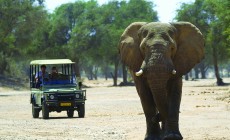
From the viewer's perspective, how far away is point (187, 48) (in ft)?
46.1

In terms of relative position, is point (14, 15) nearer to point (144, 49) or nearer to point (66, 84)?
point (66, 84)

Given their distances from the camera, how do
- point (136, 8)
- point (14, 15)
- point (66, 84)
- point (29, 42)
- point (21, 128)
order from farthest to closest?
point (136, 8)
point (29, 42)
point (14, 15)
point (66, 84)
point (21, 128)

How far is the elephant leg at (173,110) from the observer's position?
13039 millimetres

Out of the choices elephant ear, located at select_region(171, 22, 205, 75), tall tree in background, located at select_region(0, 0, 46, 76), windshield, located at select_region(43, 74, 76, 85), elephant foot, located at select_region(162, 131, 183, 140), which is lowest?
elephant foot, located at select_region(162, 131, 183, 140)

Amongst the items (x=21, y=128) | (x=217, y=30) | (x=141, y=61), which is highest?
(x=217, y=30)

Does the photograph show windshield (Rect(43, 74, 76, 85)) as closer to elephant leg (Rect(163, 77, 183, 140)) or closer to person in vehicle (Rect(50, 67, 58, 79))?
person in vehicle (Rect(50, 67, 58, 79))

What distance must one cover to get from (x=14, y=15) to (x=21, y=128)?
4533cm

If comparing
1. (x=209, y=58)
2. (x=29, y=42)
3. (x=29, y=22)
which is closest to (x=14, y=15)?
(x=29, y=22)

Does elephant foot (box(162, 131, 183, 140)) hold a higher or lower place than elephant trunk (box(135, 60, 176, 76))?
lower

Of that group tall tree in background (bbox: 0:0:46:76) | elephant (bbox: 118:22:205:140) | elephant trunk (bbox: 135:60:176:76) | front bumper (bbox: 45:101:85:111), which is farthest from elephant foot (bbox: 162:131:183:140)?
tall tree in background (bbox: 0:0:46:76)

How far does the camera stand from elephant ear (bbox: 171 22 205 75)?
45.0ft

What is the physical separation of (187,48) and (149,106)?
1.45 meters

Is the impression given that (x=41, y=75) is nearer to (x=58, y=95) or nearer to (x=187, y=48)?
(x=58, y=95)

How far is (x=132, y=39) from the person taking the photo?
14.4 meters
